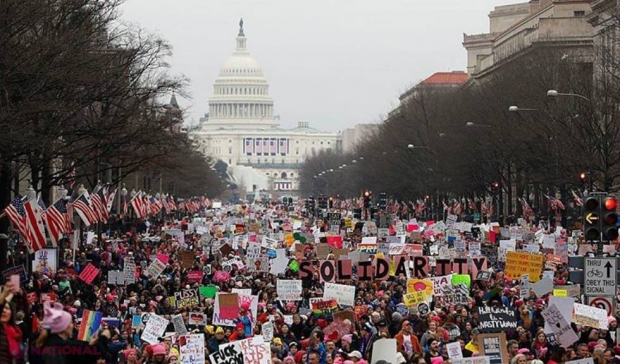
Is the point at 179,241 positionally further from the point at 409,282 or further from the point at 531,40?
the point at 531,40

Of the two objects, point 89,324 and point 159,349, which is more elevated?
point 89,324

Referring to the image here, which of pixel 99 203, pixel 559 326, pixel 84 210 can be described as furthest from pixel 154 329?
pixel 99 203

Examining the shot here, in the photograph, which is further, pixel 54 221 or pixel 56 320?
pixel 54 221

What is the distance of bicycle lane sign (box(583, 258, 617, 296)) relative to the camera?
27156 mm

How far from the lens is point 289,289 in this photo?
31.3 m

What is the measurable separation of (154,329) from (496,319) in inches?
170

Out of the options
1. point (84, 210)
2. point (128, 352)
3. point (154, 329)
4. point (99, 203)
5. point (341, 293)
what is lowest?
point (128, 352)

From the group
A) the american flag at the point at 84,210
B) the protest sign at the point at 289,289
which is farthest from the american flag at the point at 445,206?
the protest sign at the point at 289,289

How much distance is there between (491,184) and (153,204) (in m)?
21.8

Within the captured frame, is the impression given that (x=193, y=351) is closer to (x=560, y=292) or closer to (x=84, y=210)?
(x=560, y=292)

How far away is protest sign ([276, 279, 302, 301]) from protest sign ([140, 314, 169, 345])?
19.8ft

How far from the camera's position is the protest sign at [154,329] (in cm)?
2506

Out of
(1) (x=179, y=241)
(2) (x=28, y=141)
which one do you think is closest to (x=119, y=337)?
(2) (x=28, y=141)

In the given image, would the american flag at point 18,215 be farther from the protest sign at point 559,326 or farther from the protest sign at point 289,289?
the protest sign at point 559,326
